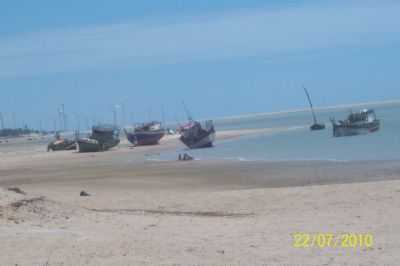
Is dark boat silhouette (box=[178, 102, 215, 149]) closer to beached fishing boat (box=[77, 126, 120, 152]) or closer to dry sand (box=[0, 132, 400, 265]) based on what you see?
beached fishing boat (box=[77, 126, 120, 152])

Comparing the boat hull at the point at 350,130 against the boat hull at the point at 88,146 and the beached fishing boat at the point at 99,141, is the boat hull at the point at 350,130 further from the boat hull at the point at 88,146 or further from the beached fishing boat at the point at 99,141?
the boat hull at the point at 88,146

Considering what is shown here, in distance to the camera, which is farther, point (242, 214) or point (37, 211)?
point (242, 214)

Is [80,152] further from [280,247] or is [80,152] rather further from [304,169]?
[280,247]

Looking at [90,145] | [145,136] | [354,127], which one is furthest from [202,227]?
[145,136]

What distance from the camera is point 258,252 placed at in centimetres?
982

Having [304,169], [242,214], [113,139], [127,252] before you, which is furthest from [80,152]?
[127,252]

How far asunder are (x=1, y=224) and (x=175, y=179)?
1825cm
